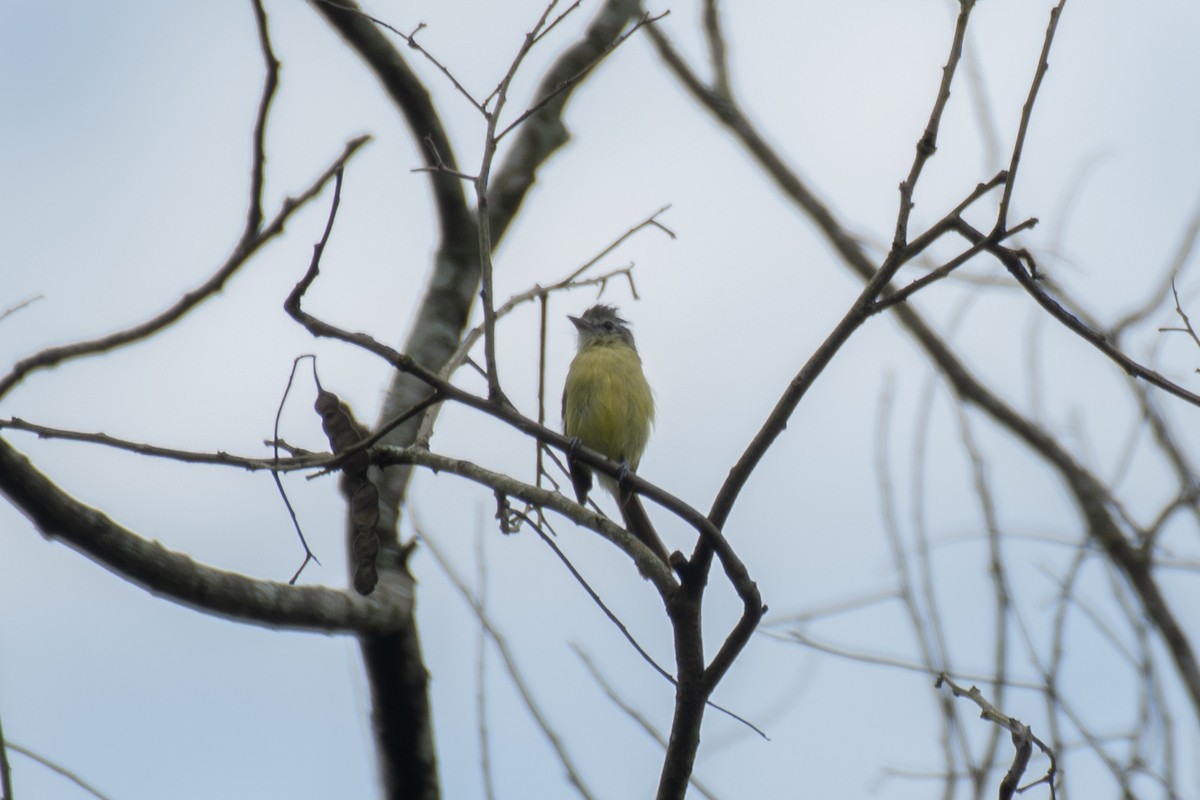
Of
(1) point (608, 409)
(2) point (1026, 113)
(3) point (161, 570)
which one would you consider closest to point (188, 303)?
(3) point (161, 570)

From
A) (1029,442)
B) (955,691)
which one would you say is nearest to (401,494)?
(955,691)

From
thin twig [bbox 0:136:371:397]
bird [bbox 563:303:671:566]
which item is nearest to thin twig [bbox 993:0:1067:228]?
thin twig [bbox 0:136:371:397]

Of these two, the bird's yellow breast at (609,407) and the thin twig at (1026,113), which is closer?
the thin twig at (1026,113)

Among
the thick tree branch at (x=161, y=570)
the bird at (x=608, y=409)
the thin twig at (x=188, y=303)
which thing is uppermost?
the bird at (x=608, y=409)

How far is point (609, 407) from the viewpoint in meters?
6.80

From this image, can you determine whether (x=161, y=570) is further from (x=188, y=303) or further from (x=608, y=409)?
(x=608, y=409)

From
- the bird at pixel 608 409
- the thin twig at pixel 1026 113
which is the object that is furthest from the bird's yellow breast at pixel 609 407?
the thin twig at pixel 1026 113

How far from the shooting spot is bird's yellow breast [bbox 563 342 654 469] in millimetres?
6801

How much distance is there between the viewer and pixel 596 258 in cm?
360

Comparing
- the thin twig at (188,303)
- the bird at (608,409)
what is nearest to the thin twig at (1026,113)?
the thin twig at (188,303)

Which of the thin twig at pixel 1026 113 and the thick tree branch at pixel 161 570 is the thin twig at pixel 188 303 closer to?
the thick tree branch at pixel 161 570

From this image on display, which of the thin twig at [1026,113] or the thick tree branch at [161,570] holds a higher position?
the thin twig at [1026,113]

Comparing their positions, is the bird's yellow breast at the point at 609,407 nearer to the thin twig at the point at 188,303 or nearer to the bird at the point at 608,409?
the bird at the point at 608,409

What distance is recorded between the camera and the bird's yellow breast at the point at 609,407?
6.80 metres
